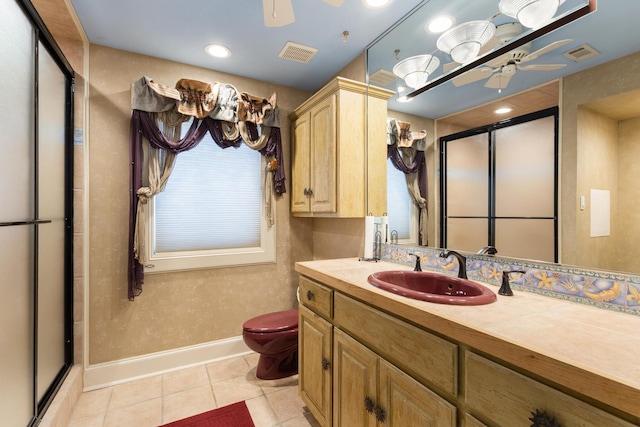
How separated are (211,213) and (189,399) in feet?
4.78

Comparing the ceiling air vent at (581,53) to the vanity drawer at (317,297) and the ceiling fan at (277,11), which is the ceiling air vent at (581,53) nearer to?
the ceiling fan at (277,11)

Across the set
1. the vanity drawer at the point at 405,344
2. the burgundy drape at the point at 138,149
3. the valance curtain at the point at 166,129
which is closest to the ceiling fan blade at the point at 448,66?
the vanity drawer at the point at 405,344

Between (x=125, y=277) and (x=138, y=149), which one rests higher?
(x=138, y=149)

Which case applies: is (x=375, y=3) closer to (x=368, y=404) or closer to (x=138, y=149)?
(x=138, y=149)

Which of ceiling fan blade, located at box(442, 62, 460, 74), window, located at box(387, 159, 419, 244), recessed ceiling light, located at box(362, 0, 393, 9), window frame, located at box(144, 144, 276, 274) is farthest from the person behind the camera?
window frame, located at box(144, 144, 276, 274)

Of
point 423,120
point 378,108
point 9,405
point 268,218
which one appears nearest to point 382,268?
point 423,120

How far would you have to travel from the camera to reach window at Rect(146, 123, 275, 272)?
2436 mm

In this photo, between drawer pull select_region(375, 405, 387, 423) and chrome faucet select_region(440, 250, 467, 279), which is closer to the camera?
drawer pull select_region(375, 405, 387, 423)

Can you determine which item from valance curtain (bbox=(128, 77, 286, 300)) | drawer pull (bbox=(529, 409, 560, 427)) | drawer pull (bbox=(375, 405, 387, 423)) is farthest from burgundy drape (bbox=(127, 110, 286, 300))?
drawer pull (bbox=(529, 409, 560, 427))

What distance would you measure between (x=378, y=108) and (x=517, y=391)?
6.14ft

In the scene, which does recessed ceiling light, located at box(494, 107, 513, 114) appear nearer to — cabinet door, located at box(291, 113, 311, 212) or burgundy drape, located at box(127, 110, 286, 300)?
cabinet door, located at box(291, 113, 311, 212)

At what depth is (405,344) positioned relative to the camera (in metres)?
1.05

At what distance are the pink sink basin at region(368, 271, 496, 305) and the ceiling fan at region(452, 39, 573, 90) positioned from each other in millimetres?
976

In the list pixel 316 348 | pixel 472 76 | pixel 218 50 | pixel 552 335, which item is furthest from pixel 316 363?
pixel 218 50
